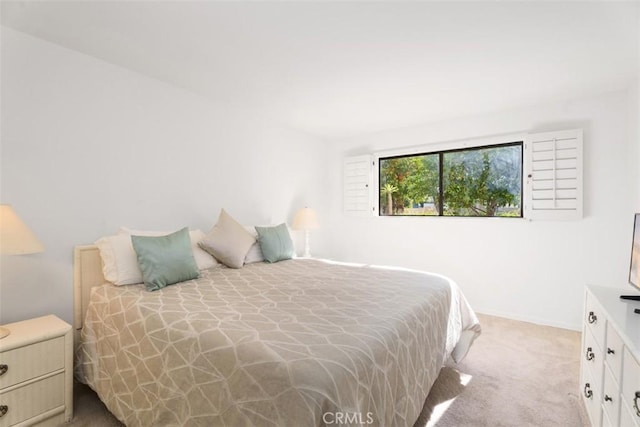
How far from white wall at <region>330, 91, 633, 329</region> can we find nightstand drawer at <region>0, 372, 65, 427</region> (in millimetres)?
3629

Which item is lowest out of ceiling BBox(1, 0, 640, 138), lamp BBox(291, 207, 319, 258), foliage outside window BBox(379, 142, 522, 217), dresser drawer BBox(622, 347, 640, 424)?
dresser drawer BBox(622, 347, 640, 424)

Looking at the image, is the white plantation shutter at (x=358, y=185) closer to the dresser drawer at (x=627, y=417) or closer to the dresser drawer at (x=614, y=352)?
the dresser drawer at (x=614, y=352)

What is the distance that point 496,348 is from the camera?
2666mm

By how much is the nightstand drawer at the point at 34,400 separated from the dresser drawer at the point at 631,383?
108 inches

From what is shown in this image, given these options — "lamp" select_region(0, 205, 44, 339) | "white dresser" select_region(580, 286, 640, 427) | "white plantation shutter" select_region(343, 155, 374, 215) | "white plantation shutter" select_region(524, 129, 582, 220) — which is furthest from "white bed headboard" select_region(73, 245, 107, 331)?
"white plantation shutter" select_region(524, 129, 582, 220)

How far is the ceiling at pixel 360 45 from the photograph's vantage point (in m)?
1.75

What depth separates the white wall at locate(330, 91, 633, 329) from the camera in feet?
9.63

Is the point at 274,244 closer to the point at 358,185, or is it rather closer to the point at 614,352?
the point at 358,185

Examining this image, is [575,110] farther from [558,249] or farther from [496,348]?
[496,348]

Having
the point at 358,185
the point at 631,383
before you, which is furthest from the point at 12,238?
the point at 358,185

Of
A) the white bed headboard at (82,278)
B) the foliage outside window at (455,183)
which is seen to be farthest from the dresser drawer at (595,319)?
the white bed headboard at (82,278)

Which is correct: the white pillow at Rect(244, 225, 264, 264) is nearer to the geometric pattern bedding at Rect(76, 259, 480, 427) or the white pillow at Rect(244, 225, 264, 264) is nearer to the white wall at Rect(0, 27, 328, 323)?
the white wall at Rect(0, 27, 328, 323)

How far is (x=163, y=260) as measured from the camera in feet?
6.92

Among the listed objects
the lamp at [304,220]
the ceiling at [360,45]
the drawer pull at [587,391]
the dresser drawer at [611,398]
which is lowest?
the drawer pull at [587,391]
